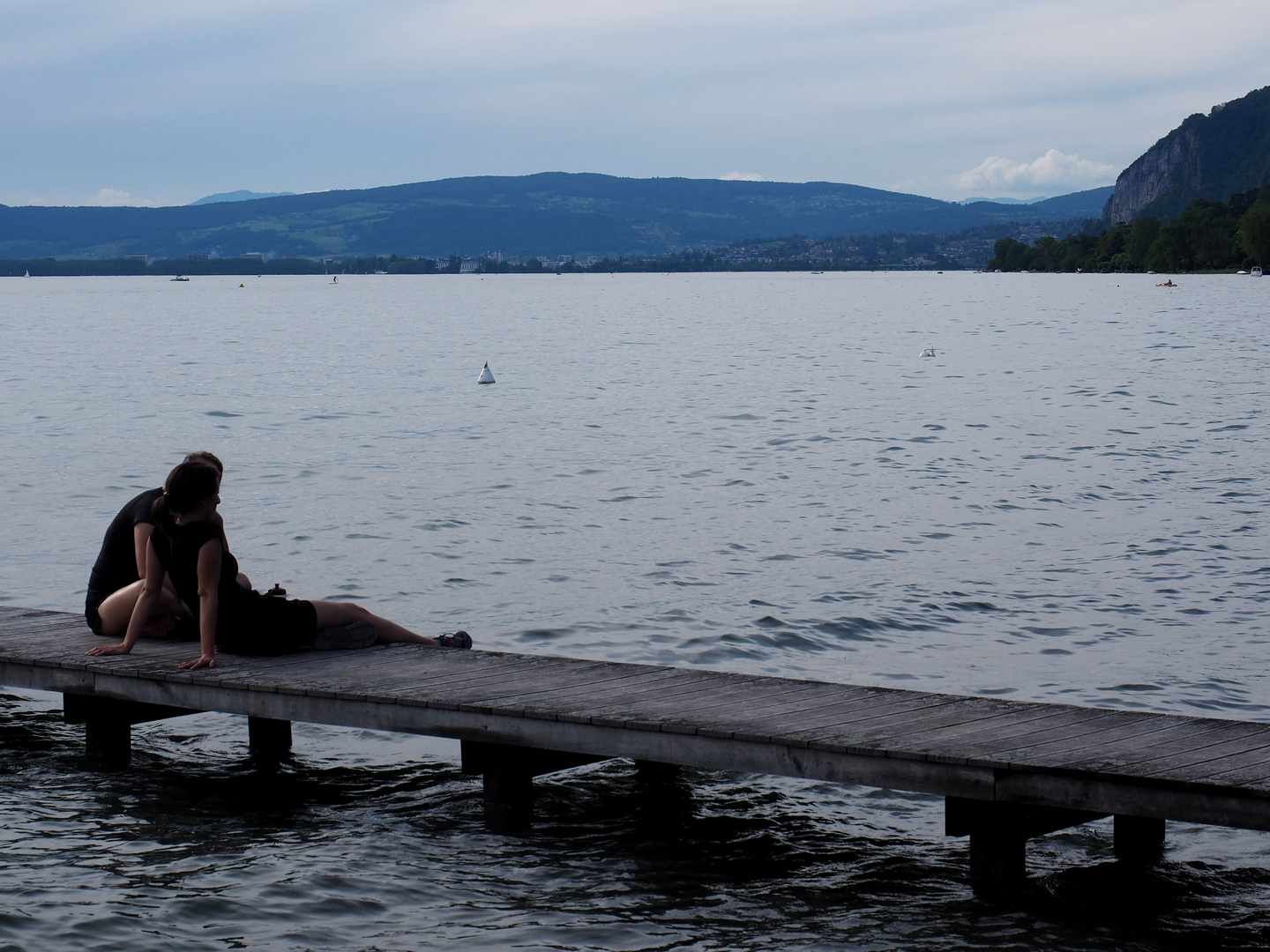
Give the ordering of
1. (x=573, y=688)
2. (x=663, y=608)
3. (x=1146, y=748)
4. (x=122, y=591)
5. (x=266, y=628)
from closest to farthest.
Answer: (x=1146, y=748), (x=573, y=688), (x=266, y=628), (x=122, y=591), (x=663, y=608)

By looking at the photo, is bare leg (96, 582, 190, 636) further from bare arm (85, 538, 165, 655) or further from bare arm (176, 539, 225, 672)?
bare arm (176, 539, 225, 672)

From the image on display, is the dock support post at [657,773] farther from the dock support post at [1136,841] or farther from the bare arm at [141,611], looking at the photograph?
the bare arm at [141,611]

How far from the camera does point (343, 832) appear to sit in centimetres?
821

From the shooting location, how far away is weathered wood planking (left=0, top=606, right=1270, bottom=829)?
6578 mm

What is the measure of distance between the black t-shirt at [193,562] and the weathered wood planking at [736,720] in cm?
35

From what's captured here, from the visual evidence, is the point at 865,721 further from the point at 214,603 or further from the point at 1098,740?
the point at 214,603

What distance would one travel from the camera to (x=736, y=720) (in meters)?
7.48

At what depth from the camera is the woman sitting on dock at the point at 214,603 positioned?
8.42 m

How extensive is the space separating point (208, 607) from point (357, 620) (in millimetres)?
1057

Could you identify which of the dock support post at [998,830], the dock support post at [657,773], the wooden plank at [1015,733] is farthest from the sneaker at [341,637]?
the dock support post at [998,830]

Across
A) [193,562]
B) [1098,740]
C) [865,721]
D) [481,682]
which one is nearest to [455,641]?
[481,682]

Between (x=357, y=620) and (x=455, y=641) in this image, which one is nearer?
(x=357, y=620)

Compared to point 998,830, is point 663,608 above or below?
below

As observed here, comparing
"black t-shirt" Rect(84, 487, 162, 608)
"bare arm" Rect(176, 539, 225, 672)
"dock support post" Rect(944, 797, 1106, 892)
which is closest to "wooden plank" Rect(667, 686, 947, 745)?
"dock support post" Rect(944, 797, 1106, 892)
